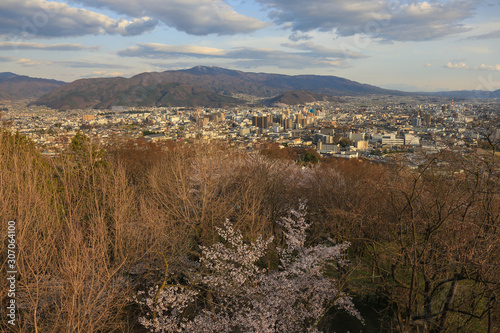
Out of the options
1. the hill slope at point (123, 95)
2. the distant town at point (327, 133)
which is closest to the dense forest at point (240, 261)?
the distant town at point (327, 133)

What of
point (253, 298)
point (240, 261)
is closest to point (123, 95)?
point (240, 261)

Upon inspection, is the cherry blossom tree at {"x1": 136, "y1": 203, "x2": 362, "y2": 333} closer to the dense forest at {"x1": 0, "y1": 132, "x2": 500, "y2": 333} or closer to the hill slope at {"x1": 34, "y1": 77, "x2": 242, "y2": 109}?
the dense forest at {"x1": 0, "y1": 132, "x2": 500, "y2": 333}

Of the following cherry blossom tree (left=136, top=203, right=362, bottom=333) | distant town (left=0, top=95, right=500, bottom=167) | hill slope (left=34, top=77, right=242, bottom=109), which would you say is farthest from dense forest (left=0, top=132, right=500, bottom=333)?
hill slope (left=34, top=77, right=242, bottom=109)

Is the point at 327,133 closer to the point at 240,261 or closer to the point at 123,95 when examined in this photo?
the point at 240,261

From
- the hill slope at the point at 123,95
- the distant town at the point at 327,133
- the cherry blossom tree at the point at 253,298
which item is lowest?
the cherry blossom tree at the point at 253,298

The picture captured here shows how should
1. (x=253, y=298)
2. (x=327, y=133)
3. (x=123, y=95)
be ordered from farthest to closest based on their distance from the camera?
(x=123, y=95)
(x=327, y=133)
(x=253, y=298)

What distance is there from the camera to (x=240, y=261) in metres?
8.74

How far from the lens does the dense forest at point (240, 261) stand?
19.1 ft

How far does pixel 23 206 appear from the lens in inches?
280

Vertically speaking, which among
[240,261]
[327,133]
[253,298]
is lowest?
[253,298]

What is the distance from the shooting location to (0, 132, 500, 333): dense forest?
5820mm

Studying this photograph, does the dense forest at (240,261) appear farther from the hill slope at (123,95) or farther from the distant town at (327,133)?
the hill slope at (123,95)

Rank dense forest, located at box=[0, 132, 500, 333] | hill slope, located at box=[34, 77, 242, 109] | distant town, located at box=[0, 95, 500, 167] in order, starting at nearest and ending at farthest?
dense forest, located at box=[0, 132, 500, 333] → distant town, located at box=[0, 95, 500, 167] → hill slope, located at box=[34, 77, 242, 109]

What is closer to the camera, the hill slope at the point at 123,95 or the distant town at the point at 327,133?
the distant town at the point at 327,133
